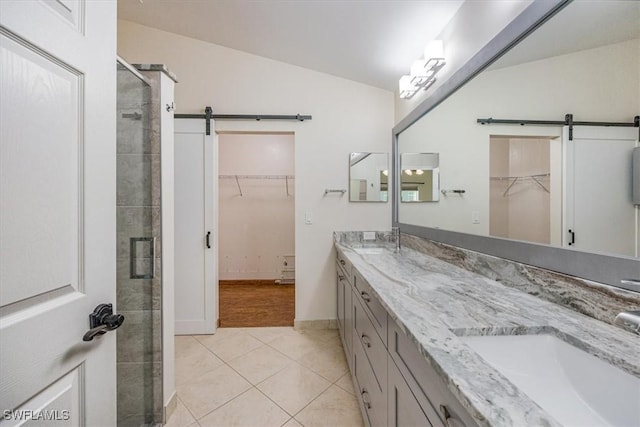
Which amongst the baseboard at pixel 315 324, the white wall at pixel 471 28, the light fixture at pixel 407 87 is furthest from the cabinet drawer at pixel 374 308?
the light fixture at pixel 407 87

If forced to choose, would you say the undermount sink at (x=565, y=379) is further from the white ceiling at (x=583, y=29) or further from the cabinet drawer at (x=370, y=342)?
the white ceiling at (x=583, y=29)

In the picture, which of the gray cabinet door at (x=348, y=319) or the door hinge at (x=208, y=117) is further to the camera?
the door hinge at (x=208, y=117)

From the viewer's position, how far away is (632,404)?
1.86 ft

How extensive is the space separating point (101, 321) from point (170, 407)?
4.13 ft

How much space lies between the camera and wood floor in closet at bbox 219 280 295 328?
2.88 metres

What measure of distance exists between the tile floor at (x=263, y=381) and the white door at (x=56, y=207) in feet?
3.37

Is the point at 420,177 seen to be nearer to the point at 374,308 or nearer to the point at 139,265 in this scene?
the point at 374,308

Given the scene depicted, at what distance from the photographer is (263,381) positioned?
1.87 m

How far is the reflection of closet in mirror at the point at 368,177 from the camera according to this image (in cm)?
273

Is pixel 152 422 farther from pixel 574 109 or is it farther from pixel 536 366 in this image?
pixel 574 109

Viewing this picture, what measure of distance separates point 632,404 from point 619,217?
0.58 m

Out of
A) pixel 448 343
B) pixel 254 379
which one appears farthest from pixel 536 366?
pixel 254 379

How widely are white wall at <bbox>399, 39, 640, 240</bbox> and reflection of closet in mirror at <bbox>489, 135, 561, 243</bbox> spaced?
4 cm

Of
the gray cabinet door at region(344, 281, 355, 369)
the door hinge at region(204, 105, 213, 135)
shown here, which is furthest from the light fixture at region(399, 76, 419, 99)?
the door hinge at region(204, 105, 213, 135)
